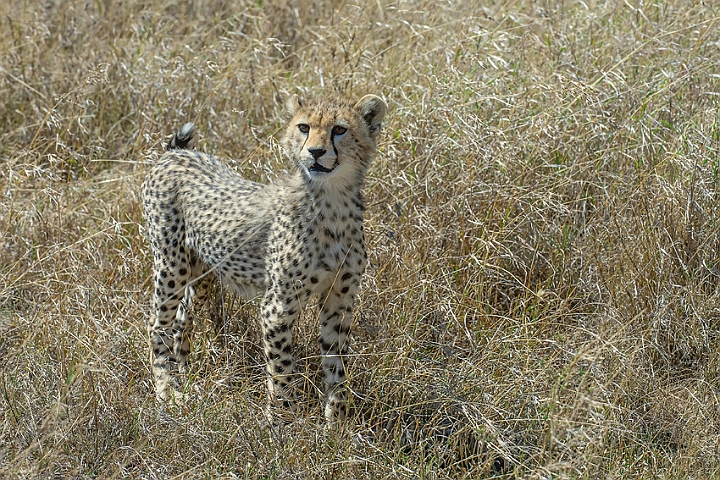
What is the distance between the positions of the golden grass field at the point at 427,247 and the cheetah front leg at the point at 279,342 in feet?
0.25

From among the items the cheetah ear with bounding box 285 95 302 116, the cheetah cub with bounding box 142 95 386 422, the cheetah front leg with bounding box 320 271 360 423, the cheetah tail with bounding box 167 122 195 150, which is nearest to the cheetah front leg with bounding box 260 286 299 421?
the cheetah cub with bounding box 142 95 386 422

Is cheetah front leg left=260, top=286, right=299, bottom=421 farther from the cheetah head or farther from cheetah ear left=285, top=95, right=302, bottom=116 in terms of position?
cheetah ear left=285, top=95, right=302, bottom=116

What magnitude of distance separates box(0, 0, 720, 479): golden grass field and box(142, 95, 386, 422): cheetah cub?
4.2 inches

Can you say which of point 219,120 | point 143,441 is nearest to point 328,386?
point 143,441

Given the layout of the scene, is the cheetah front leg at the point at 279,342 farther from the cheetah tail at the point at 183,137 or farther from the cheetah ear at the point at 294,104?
the cheetah tail at the point at 183,137

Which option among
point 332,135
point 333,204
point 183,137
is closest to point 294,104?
point 332,135

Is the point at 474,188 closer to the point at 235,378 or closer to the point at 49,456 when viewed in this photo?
the point at 235,378

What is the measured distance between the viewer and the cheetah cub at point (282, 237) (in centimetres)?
346

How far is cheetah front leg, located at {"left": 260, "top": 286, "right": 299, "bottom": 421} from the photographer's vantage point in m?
3.50

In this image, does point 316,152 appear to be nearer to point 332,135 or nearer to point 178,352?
point 332,135

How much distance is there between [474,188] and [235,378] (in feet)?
4.35

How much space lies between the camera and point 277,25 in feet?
19.5

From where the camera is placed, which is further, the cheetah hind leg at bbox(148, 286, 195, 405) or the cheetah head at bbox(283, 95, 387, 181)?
the cheetah hind leg at bbox(148, 286, 195, 405)

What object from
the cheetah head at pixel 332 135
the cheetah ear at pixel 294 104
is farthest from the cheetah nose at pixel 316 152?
the cheetah ear at pixel 294 104
